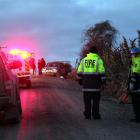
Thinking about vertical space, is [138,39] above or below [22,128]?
above

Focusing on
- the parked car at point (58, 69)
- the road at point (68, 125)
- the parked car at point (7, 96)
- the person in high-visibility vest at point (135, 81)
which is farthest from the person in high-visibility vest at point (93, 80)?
the parked car at point (58, 69)

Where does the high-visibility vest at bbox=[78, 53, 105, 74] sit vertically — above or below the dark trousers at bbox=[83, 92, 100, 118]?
above

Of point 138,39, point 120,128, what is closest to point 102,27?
point 138,39

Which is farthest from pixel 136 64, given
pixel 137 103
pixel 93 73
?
pixel 93 73

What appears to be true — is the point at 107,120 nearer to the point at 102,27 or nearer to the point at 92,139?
the point at 92,139

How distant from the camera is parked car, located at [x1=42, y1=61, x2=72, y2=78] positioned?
5116cm

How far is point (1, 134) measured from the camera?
44.8 feet

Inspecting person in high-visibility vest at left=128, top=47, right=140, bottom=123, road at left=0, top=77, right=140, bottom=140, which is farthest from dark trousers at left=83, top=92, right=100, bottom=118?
person in high-visibility vest at left=128, top=47, right=140, bottom=123

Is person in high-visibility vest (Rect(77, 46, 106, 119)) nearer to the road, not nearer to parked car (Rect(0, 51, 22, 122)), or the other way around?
the road

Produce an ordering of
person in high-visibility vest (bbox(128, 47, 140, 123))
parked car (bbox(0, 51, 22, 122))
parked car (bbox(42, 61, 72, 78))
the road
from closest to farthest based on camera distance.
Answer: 1. the road
2. parked car (bbox(0, 51, 22, 122))
3. person in high-visibility vest (bbox(128, 47, 140, 123))
4. parked car (bbox(42, 61, 72, 78))

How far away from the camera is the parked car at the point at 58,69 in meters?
51.2

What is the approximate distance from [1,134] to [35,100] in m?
8.84

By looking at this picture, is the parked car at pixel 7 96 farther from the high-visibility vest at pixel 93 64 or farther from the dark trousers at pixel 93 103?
the high-visibility vest at pixel 93 64

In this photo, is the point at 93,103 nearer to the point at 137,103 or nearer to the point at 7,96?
the point at 137,103
